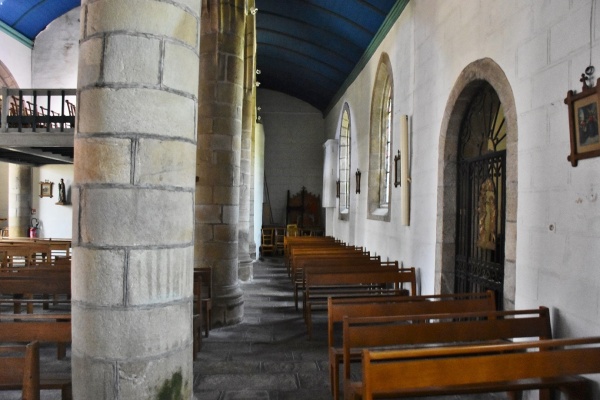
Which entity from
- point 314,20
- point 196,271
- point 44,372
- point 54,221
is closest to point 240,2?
point 196,271

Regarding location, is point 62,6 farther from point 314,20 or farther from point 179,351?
point 179,351

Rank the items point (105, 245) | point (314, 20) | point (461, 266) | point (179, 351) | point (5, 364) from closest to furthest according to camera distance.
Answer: point (5, 364)
point (105, 245)
point (179, 351)
point (461, 266)
point (314, 20)

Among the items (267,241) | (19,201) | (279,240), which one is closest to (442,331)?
(279,240)

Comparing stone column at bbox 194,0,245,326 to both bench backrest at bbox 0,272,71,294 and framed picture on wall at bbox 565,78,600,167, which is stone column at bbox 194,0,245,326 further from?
framed picture on wall at bbox 565,78,600,167

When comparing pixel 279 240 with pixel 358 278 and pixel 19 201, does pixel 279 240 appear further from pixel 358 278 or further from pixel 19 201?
pixel 358 278

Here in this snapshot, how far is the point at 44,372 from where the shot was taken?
4301 millimetres

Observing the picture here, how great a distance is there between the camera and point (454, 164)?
18.8 ft

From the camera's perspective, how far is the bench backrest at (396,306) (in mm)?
3885

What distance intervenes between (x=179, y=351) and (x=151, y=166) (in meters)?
1.04

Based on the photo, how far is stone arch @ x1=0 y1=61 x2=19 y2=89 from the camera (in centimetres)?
1437

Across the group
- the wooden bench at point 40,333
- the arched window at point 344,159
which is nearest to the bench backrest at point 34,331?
the wooden bench at point 40,333

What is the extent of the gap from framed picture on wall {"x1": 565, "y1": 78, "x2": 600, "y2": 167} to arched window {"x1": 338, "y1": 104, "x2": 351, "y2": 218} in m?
10.3

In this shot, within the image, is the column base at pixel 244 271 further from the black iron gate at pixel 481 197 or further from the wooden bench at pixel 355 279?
the black iron gate at pixel 481 197

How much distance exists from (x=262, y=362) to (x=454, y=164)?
10.7ft
